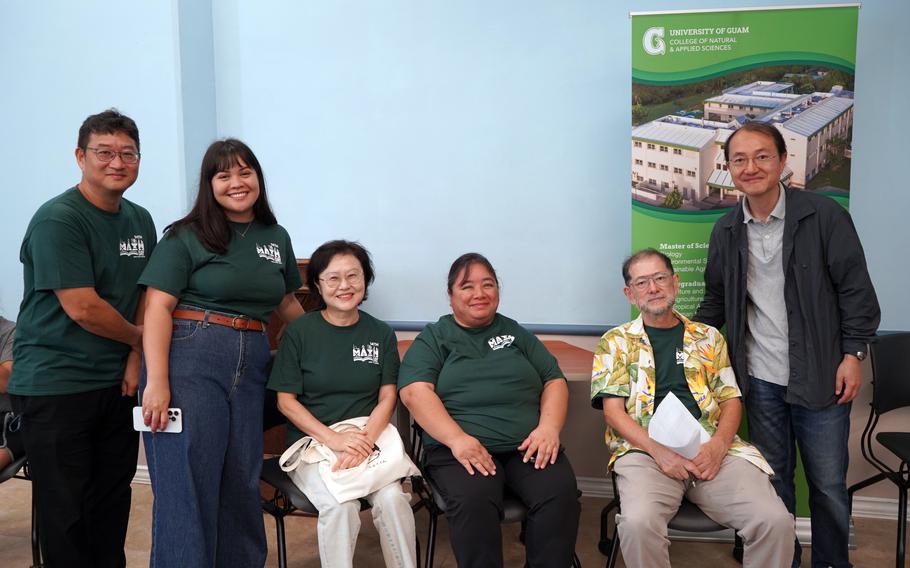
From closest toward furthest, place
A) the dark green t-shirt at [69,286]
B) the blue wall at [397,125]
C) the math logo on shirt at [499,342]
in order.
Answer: the dark green t-shirt at [69,286] → the math logo on shirt at [499,342] → the blue wall at [397,125]

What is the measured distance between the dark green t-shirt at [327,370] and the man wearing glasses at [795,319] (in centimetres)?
134

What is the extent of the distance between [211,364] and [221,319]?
0.14 m

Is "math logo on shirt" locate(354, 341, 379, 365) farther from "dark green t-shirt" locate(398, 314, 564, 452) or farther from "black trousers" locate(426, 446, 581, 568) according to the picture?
"black trousers" locate(426, 446, 581, 568)

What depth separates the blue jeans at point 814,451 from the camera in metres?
2.34

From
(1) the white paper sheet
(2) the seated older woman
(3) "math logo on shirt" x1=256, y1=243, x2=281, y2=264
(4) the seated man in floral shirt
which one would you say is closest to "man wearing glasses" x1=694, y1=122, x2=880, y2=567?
(4) the seated man in floral shirt

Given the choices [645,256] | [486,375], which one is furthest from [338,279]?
[645,256]

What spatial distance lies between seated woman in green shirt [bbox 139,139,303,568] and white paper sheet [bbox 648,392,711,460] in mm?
1307

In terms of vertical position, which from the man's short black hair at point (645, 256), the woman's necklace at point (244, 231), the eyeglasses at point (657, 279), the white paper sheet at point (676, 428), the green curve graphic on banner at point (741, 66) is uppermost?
the green curve graphic on banner at point (741, 66)

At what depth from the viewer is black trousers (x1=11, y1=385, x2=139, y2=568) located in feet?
6.72

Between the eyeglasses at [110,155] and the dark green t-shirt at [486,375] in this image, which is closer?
the eyeglasses at [110,155]

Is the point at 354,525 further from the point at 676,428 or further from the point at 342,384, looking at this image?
the point at 676,428

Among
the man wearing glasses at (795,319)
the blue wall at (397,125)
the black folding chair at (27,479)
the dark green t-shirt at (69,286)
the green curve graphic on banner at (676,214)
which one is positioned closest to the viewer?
the dark green t-shirt at (69,286)

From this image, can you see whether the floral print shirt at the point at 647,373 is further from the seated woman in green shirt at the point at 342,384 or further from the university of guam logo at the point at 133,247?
the university of guam logo at the point at 133,247

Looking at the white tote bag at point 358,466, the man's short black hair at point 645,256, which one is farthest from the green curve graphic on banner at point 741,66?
the white tote bag at point 358,466
